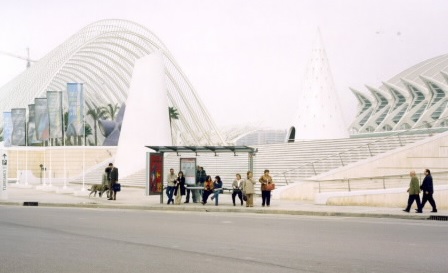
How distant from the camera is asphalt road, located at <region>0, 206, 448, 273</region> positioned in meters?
9.70

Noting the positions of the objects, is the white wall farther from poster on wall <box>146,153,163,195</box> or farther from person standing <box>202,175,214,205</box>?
person standing <box>202,175,214,205</box>

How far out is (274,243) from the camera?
12.5 m

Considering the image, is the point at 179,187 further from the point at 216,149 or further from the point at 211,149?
the point at 216,149

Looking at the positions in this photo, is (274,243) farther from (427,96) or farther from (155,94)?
(427,96)

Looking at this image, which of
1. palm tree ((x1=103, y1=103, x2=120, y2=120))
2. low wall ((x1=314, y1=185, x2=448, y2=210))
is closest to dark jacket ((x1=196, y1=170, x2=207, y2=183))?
low wall ((x1=314, y1=185, x2=448, y2=210))

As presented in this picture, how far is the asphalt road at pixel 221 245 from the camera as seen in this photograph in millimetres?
9695

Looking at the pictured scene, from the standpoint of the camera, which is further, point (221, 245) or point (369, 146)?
point (369, 146)

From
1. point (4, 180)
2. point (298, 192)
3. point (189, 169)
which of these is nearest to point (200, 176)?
point (189, 169)

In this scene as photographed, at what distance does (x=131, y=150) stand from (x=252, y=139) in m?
112

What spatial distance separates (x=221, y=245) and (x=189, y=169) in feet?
46.1

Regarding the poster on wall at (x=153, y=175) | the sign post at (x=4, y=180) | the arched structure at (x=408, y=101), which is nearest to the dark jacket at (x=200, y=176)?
the poster on wall at (x=153, y=175)

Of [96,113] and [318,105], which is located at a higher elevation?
[96,113]

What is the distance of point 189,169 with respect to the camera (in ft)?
86.2

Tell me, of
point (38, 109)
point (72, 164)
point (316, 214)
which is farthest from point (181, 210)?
point (72, 164)
